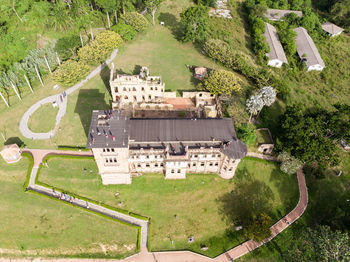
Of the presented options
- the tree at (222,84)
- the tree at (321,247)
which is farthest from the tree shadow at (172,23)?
the tree at (321,247)

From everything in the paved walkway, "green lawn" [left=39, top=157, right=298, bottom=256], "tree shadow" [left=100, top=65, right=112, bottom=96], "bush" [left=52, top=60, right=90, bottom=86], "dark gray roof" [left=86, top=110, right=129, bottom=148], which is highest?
"dark gray roof" [left=86, top=110, right=129, bottom=148]

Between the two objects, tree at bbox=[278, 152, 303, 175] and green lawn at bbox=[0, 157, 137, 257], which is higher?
tree at bbox=[278, 152, 303, 175]

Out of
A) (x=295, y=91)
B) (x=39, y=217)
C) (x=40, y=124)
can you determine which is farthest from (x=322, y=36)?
(x=39, y=217)

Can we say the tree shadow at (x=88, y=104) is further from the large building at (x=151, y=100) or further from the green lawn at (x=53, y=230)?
the green lawn at (x=53, y=230)

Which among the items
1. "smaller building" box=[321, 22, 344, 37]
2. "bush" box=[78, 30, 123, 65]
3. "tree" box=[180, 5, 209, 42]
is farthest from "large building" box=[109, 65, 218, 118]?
"smaller building" box=[321, 22, 344, 37]

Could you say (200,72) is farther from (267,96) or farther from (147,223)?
(147,223)

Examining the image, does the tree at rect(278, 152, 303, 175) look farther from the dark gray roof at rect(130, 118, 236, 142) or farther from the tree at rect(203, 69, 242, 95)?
the tree at rect(203, 69, 242, 95)

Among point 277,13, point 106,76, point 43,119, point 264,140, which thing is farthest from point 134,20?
point 277,13
